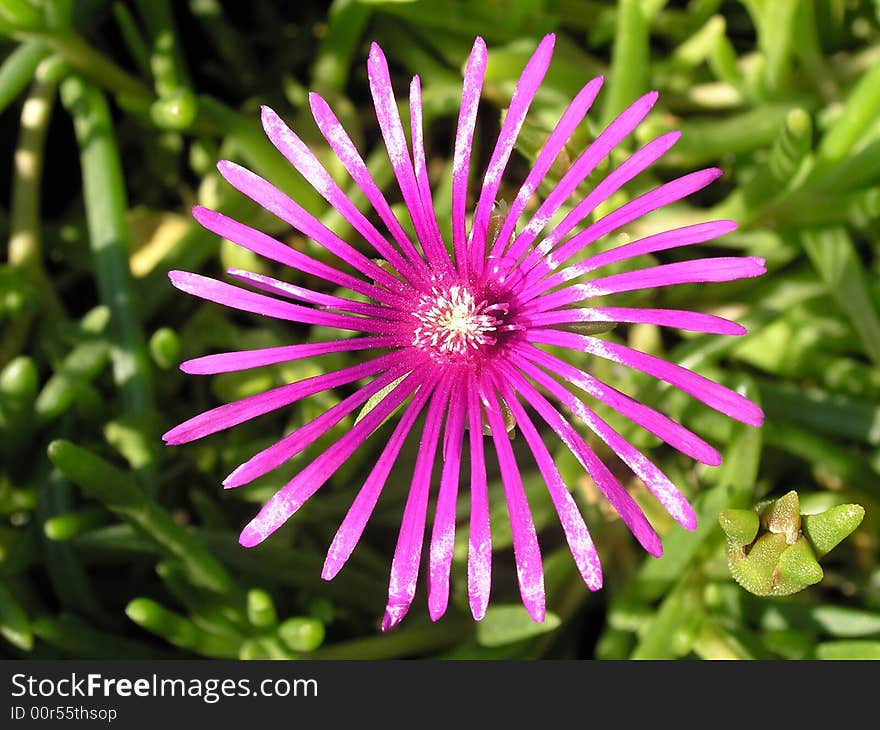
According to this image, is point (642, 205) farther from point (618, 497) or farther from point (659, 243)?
point (618, 497)

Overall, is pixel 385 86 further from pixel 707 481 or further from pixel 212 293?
pixel 707 481

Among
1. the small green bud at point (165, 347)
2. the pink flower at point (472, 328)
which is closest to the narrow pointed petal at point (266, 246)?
the pink flower at point (472, 328)

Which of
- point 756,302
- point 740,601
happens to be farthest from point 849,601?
point 756,302

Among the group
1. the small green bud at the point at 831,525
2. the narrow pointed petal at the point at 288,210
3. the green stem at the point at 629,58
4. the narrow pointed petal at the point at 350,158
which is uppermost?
the green stem at the point at 629,58

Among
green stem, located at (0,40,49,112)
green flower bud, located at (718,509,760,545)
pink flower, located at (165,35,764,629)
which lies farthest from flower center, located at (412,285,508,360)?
green stem, located at (0,40,49,112)

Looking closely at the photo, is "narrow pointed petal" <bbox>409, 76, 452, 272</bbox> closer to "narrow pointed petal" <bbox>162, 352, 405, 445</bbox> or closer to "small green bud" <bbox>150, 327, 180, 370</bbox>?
"narrow pointed petal" <bbox>162, 352, 405, 445</bbox>

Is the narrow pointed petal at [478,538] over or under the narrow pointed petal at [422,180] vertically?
under

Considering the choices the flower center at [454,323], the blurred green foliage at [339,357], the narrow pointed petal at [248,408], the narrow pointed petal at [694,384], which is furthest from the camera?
the blurred green foliage at [339,357]

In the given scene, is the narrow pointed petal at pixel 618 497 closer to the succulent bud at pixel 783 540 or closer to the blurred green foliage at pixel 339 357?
the succulent bud at pixel 783 540
